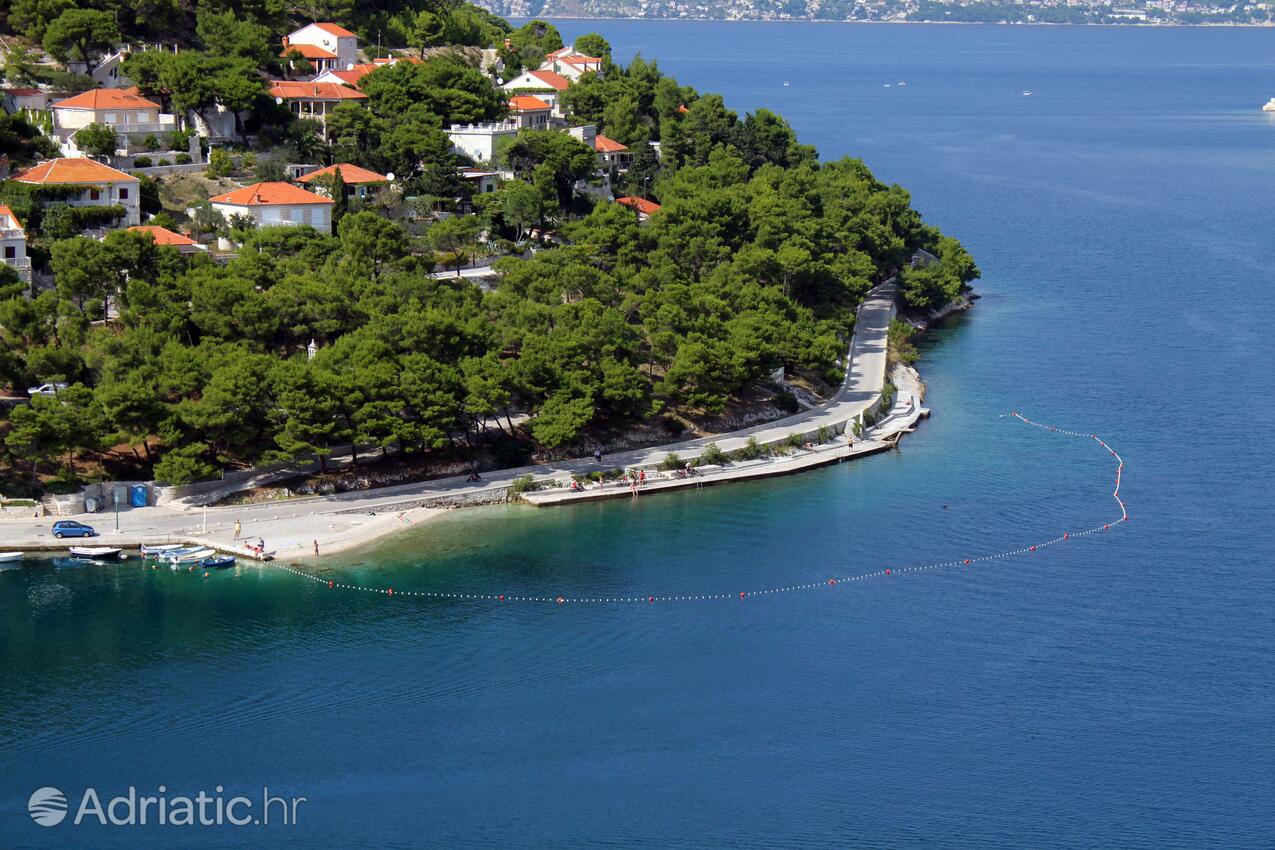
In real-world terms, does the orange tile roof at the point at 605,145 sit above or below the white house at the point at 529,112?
below

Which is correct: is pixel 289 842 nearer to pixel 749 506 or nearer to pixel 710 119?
pixel 749 506

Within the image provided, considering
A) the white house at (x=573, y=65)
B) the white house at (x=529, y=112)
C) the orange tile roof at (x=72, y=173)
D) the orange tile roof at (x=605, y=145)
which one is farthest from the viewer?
the white house at (x=573, y=65)

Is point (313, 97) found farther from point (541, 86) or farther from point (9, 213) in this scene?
point (9, 213)

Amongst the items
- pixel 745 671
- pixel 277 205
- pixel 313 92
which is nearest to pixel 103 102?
pixel 277 205

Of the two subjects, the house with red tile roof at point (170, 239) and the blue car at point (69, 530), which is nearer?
the blue car at point (69, 530)

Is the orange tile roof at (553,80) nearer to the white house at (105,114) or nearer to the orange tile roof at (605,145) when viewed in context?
the orange tile roof at (605,145)

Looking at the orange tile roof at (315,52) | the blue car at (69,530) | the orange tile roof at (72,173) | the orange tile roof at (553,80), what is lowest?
the blue car at (69,530)

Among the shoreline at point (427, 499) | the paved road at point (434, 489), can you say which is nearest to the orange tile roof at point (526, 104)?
the paved road at point (434, 489)
